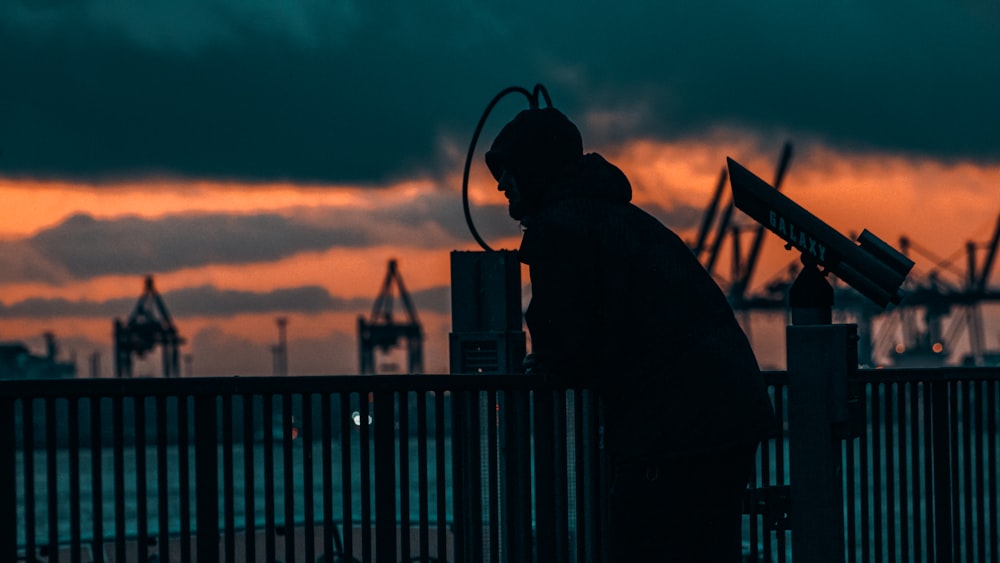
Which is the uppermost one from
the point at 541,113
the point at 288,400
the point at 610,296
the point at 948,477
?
the point at 541,113

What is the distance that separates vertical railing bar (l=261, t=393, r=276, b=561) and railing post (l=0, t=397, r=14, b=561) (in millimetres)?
633

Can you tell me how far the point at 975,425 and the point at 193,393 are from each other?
399cm

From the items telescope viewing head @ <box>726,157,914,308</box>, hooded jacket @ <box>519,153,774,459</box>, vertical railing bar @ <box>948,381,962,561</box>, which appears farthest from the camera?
vertical railing bar @ <box>948,381,962,561</box>

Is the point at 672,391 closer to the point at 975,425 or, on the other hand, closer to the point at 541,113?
the point at 541,113

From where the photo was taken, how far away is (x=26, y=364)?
150m

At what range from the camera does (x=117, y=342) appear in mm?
123375

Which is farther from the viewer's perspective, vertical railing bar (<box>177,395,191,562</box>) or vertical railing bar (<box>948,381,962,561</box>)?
vertical railing bar (<box>948,381,962,561</box>)

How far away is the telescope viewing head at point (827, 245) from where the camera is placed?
4.29m

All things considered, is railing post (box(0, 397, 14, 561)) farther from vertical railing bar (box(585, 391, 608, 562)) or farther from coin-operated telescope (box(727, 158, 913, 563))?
coin-operated telescope (box(727, 158, 913, 563))

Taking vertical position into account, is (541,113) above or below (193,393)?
above

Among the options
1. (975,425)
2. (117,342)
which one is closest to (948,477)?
(975,425)

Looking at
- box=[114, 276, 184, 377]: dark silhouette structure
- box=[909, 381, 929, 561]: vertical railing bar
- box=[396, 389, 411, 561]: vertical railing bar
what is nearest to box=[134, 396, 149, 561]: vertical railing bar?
box=[396, 389, 411, 561]: vertical railing bar

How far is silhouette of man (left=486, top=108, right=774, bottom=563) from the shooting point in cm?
351

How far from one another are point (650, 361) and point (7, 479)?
161 cm
